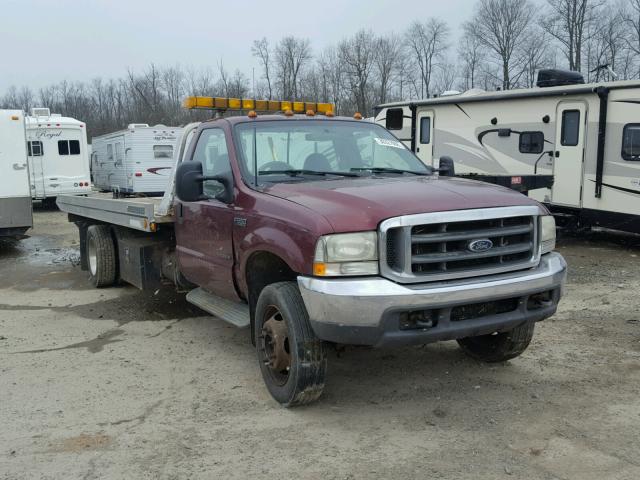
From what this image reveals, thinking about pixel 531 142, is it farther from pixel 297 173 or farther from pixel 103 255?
pixel 297 173

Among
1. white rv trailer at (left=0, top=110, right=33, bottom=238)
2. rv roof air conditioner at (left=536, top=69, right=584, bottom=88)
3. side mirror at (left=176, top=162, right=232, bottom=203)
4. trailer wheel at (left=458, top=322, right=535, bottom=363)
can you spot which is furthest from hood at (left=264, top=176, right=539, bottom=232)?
rv roof air conditioner at (left=536, top=69, right=584, bottom=88)

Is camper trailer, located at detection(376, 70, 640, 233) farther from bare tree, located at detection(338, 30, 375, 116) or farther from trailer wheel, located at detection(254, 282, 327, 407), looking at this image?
bare tree, located at detection(338, 30, 375, 116)

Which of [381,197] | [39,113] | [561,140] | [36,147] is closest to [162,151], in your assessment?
[36,147]

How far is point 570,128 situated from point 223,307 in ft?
28.2

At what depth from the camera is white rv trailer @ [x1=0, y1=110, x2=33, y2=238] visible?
36.3 ft

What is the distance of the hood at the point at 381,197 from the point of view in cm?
379

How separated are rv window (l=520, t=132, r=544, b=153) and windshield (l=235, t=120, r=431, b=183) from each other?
291 inches

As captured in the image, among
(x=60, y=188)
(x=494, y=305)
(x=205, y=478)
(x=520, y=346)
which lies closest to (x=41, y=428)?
(x=205, y=478)

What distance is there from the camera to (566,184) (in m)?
11.5

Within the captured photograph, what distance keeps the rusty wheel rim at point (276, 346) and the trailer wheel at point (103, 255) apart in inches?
174

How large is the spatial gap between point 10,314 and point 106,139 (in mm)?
17545

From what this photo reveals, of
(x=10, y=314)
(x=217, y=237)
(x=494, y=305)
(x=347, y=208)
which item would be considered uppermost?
(x=347, y=208)

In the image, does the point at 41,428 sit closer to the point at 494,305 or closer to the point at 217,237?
the point at 217,237

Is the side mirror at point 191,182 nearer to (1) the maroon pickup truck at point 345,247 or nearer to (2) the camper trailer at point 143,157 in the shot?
(1) the maroon pickup truck at point 345,247
